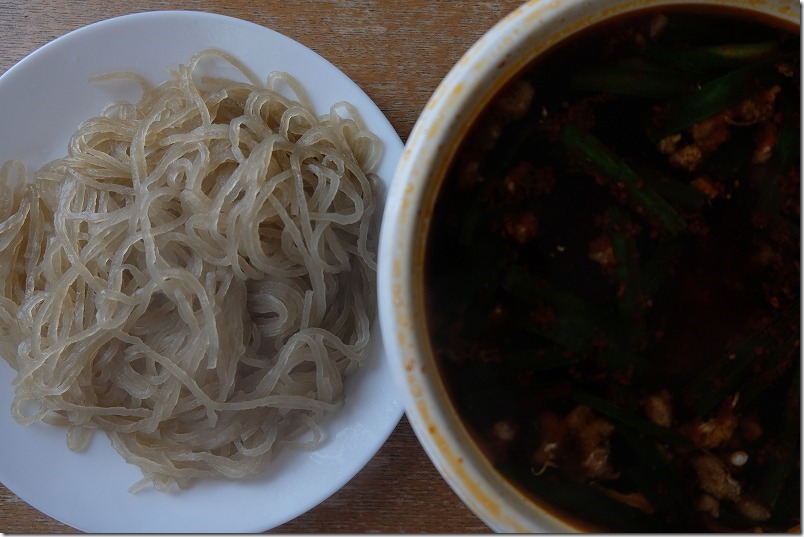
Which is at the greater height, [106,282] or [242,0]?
[242,0]

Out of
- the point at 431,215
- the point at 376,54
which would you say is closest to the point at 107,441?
the point at 431,215

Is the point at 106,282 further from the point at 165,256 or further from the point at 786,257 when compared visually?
the point at 786,257

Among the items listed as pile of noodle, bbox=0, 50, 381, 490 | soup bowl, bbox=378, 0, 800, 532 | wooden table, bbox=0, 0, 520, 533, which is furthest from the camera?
wooden table, bbox=0, 0, 520, 533

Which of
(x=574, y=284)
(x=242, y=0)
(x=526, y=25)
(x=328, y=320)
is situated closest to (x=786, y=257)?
(x=574, y=284)

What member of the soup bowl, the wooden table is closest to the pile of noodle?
the wooden table

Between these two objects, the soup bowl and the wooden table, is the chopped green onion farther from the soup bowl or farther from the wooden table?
the wooden table

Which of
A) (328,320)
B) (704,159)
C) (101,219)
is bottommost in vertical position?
(328,320)

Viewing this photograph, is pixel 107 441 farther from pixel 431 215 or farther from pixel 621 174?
pixel 621 174
